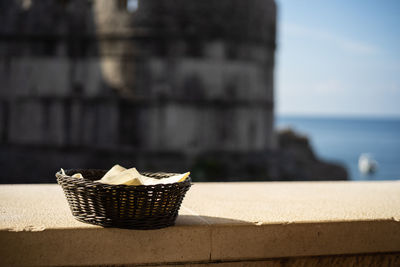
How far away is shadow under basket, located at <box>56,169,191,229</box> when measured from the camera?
2.25 metres

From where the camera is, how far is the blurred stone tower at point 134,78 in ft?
47.3

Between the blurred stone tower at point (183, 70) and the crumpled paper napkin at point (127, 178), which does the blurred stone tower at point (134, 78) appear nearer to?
the blurred stone tower at point (183, 70)

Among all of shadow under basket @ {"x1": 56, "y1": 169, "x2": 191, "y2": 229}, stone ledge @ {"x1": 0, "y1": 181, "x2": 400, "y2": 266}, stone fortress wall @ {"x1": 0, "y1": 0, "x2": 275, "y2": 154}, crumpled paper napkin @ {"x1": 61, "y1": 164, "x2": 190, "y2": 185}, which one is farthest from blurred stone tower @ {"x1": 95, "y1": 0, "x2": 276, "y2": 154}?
shadow under basket @ {"x1": 56, "y1": 169, "x2": 191, "y2": 229}

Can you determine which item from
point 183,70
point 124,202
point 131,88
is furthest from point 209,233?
point 131,88

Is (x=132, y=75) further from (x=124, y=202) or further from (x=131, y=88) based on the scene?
(x=124, y=202)

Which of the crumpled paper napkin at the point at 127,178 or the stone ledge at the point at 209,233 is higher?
the crumpled paper napkin at the point at 127,178

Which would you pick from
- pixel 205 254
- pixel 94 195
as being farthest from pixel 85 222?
pixel 205 254

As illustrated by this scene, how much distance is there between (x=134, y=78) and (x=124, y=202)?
492 inches

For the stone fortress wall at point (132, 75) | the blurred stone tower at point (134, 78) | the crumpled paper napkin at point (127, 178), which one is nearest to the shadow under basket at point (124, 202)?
the crumpled paper napkin at point (127, 178)

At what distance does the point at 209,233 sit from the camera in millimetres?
2520

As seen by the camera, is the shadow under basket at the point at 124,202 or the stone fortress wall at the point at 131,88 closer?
the shadow under basket at the point at 124,202

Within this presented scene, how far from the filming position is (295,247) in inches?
103

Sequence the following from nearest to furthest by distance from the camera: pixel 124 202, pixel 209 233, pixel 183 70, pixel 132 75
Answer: pixel 124 202 → pixel 209 233 → pixel 183 70 → pixel 132 75

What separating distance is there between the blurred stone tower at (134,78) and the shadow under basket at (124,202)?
11.8m
